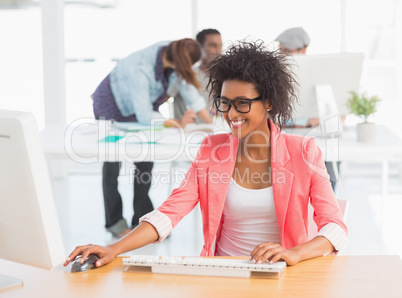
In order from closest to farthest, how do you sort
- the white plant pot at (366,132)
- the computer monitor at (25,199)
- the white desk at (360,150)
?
the computer monitor at (25,199) → the white desk at (360,150) → the white plant pot at (366,132)

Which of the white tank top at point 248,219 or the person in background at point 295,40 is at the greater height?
the person in background at point 295,40

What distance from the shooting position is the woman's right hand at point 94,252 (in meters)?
1.69

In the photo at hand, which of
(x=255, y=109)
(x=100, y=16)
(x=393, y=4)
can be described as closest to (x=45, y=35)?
(x=100, y=16)

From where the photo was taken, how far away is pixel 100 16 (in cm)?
600

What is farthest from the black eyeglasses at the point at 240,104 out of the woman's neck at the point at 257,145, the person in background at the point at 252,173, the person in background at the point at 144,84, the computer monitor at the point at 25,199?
the person in background at the point at 144,84

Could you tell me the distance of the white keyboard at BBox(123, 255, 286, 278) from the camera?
1.59 m

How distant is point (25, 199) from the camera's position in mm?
1356

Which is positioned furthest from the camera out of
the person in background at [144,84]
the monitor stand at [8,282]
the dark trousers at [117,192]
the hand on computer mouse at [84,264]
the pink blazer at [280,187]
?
the dark trousers at [117,192]

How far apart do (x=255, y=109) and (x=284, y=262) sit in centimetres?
60

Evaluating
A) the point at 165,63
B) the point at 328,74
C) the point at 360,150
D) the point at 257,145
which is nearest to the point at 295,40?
the point at 328,74

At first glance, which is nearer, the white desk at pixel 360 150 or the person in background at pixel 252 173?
the person in background at pixel 252 173

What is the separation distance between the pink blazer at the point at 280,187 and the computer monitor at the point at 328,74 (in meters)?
1.47

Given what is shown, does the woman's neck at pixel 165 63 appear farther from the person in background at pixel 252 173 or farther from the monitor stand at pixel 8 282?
the monitor stand at pixel 8 282

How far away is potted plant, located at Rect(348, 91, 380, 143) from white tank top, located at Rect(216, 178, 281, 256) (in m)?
1.54
